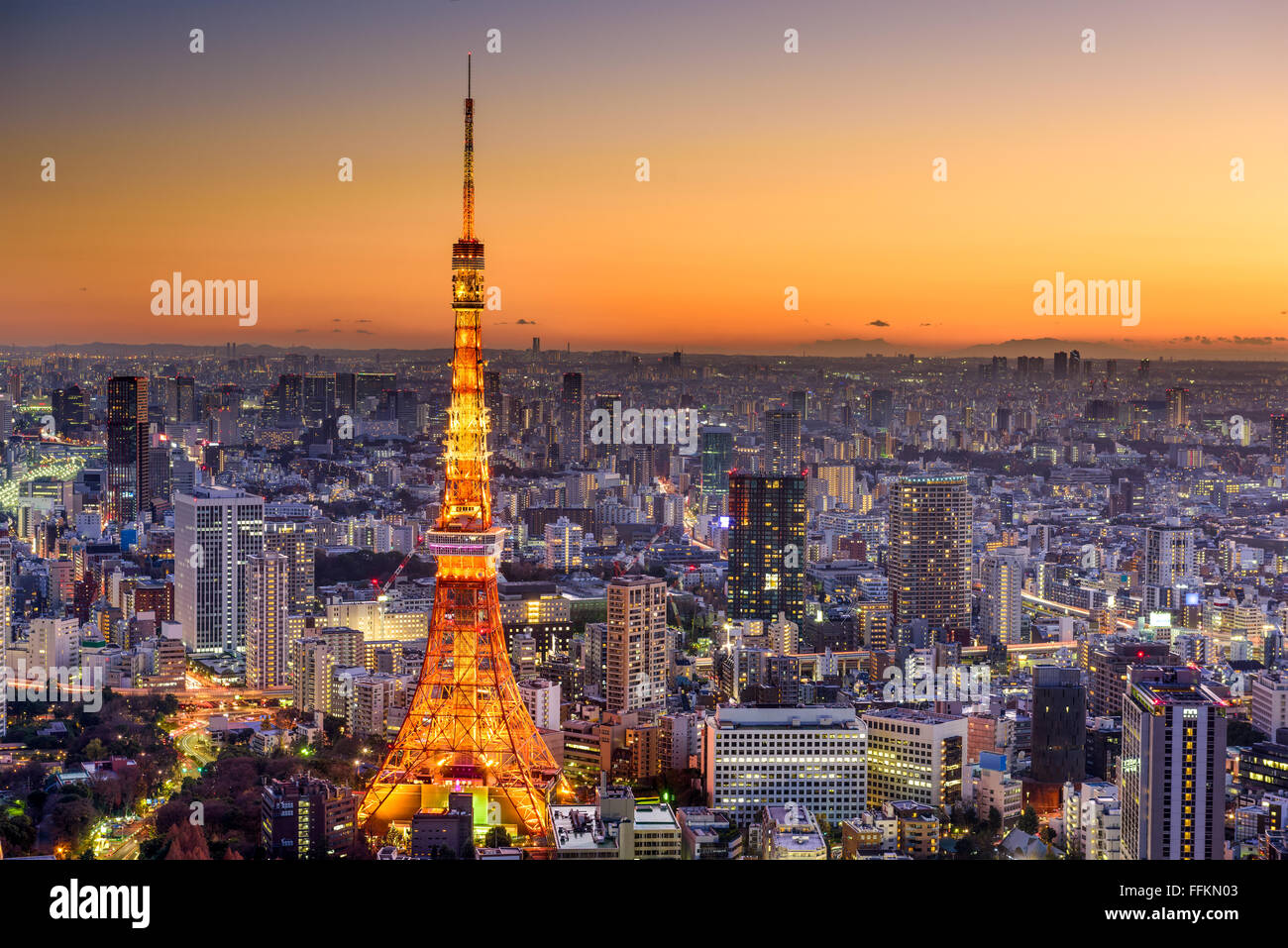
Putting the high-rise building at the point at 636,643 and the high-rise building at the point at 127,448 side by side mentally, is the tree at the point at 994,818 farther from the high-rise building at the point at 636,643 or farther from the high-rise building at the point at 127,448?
the high-rise building at the point at 127,448

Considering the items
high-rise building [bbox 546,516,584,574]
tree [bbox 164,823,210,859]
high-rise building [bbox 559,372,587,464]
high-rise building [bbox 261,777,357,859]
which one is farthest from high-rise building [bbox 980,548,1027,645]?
tree [bbox 164,823,210,859]

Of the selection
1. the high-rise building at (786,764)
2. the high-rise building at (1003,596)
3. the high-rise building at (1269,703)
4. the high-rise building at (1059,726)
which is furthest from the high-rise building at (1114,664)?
the high-rise building at (1003,596)

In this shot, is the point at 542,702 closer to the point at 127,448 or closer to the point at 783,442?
the point at 783,442

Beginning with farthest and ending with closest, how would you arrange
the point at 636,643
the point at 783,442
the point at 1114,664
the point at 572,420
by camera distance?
the point at 783,442, the point at 572,420, the point at 636,643, the point at 1114,664

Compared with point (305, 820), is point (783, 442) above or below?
above

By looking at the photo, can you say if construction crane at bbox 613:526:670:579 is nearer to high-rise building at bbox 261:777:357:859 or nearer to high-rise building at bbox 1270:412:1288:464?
high-rise building at bbox 1270:412:1288:464

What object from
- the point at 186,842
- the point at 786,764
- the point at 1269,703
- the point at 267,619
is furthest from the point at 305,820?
the point at 1269,703
